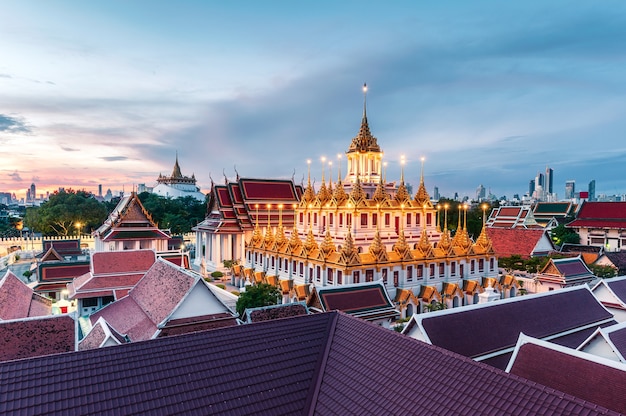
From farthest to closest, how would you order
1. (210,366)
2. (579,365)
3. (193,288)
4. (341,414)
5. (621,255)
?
A: 1. (621,255)
2. (193,288)
3. (579,365)
4. (210,366)
5. (341,414)

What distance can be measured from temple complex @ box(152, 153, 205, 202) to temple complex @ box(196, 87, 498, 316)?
230 feet

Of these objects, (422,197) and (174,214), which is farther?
(174,214)

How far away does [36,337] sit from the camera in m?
10.9

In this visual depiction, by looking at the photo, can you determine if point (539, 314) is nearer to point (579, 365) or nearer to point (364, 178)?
point (579, 365)

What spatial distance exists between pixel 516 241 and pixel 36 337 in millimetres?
33025

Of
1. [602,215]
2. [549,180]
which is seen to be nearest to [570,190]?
[549,180]

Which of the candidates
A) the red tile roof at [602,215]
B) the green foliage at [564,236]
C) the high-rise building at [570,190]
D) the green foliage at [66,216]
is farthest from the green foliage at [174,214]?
the high-rise building at [570,190]

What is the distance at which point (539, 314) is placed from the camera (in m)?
12.3

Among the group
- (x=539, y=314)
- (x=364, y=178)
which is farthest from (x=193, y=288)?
(x=364, y=178)

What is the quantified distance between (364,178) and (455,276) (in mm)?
9183

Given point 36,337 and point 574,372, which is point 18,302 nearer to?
point 36,337

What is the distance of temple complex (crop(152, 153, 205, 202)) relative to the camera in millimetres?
94938

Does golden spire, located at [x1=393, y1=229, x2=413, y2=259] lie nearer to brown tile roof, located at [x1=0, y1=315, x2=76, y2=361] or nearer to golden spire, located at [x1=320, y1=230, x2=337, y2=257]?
golden spire, located at [x1=320, y1=230, x2=337, y2=257]

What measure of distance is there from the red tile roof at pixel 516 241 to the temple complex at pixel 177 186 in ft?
248
